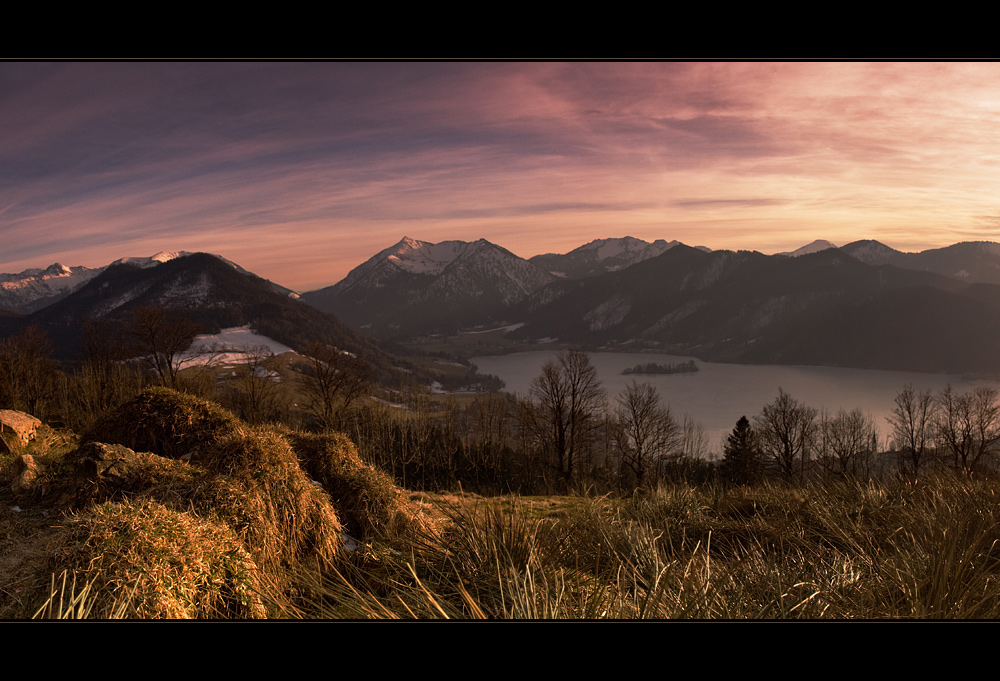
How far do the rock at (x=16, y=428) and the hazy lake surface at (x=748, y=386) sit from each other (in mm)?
73734

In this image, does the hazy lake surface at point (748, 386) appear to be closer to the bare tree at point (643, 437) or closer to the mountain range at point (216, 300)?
the bare tree at point (643, 437)

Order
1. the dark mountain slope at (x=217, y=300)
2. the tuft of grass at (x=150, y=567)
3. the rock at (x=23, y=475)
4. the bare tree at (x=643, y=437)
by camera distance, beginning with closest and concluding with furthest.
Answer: the tuft of grass at (x=150, y=567) → the rock at (x=23, y=475) → the bare tree at (x=643, y=437) → the dark mountain slope at (x=217, y=300)

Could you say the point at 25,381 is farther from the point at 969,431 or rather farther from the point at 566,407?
the point at 969,431

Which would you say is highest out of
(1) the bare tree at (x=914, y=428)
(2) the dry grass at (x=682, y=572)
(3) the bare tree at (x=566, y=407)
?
(2) the dry grass at (x=682, y=572)

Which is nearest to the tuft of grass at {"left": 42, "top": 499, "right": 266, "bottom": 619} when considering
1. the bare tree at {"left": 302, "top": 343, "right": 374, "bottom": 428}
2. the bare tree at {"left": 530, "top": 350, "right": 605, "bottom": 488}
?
the bare tree at {"left": 302, "top": 343, "right": 374, "bottom": 428}

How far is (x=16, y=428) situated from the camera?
Result: 6184mm

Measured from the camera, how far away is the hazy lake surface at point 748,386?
88000 millimetres

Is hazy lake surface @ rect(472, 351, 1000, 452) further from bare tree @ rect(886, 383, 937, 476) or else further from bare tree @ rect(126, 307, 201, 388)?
bare tree @ rect(126, 307, 201, 388)

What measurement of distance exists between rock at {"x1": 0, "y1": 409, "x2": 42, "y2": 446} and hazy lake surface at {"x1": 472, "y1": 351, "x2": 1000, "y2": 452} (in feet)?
242

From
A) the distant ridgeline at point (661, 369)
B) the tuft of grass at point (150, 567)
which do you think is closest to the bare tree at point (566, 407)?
the tuft of grass at point (150, 567)
